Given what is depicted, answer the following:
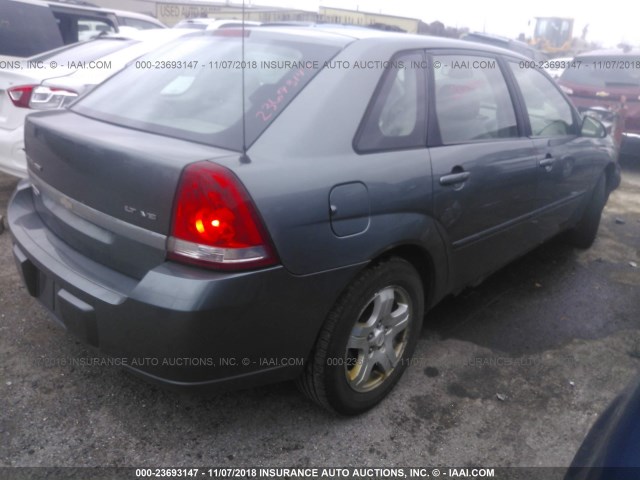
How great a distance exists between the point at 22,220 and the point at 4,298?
2.96ft

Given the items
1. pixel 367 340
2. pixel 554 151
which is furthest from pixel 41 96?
pixel 554 151

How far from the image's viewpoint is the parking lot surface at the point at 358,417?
229 cm

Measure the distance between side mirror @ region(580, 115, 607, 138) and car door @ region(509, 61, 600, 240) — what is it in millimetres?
87

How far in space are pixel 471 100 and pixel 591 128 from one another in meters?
1.79

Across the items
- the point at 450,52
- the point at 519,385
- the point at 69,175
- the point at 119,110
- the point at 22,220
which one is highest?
the point at 450,52

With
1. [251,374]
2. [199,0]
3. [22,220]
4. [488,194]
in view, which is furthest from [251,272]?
[199,0]

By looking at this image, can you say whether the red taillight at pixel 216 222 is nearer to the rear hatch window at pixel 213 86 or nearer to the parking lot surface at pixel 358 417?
the rear hatch window at pixel 213 86

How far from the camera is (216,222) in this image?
6.17 feet

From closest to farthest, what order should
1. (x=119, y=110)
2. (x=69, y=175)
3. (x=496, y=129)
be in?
(x=69, y=175), (x=119, y=110), (x=496, y=129)

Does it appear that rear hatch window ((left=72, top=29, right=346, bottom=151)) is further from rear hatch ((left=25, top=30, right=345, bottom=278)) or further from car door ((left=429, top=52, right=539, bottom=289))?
car door ((left=429, top=52, right=539, bottom=289))

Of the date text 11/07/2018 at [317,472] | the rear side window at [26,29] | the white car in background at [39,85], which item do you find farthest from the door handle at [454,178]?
the rear side window at [26,29]

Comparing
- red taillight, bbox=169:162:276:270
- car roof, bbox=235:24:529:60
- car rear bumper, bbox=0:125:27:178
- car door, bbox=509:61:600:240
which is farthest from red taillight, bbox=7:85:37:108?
car door, bbox=509:61:600:240

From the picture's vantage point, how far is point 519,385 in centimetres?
290

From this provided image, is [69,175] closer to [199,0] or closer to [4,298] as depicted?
[4,298]
